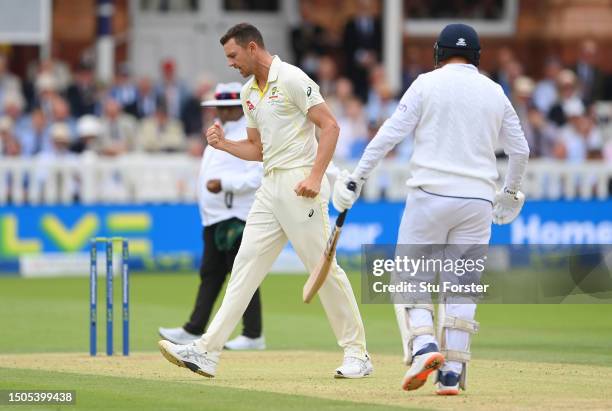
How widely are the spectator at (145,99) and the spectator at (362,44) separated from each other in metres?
3.43

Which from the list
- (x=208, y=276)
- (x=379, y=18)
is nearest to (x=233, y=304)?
(x=208, y=276)

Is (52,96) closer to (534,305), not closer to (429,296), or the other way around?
(534,305)

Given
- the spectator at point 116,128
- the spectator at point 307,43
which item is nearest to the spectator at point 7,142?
the spectator at point 116,128

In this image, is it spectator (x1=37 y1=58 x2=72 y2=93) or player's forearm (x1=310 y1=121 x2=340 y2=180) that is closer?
player's forearm (x1=310 y1=121 x2=340 y2=180)

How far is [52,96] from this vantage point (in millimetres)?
22016

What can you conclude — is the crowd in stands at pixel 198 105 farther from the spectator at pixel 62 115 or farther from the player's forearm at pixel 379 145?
the player's forearm at pixel 379 145

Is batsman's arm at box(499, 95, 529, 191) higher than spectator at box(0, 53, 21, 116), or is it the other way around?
batsman's arm at box(499, 95, 529, 191)

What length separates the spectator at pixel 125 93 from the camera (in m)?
22.8

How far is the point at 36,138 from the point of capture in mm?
21328

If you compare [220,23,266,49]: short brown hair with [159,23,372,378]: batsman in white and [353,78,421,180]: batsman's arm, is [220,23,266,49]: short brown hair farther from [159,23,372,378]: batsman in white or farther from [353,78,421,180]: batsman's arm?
[353,78,421,180]: batsman's arm

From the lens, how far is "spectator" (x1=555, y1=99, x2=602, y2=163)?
73.7ft

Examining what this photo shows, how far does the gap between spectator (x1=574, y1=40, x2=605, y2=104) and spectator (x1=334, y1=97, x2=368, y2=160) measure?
4.46 m

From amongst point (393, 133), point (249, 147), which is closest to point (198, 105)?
point (249, 147)

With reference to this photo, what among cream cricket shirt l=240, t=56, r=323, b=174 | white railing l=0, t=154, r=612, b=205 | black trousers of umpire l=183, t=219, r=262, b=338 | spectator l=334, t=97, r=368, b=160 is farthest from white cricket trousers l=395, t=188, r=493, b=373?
spectator l=334, t=97, r=368, b=160
